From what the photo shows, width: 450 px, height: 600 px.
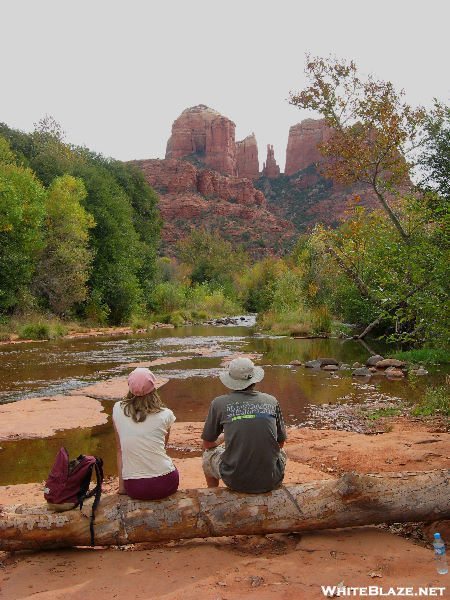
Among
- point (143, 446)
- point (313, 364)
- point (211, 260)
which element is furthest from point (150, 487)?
point (211, 260)

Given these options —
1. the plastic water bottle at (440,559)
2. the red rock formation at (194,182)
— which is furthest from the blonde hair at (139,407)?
the red rock formation at (194,182)

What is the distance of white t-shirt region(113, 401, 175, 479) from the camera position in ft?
12.1

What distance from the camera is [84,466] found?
3.62 meters

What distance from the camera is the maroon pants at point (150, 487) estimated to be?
143 inches

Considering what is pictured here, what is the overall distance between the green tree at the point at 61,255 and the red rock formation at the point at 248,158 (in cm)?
11178

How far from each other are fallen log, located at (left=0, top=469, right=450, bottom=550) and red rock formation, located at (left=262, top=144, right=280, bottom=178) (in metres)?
133

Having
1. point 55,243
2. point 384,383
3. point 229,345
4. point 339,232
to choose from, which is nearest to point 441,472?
point 384,383

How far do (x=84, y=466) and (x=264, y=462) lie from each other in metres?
1.27

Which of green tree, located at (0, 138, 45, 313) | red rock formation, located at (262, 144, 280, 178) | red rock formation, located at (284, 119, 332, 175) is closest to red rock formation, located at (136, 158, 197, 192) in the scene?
red rock formation, located at (262, 144, 280, 178)

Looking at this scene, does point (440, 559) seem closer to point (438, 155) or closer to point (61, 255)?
point (438, 155)

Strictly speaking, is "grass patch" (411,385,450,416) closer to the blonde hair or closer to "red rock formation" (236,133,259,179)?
the blonde hair

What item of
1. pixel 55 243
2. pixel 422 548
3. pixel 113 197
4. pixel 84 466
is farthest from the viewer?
pixel 113 197

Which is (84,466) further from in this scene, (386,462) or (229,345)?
(229,345)

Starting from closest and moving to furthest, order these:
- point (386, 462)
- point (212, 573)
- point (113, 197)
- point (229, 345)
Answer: point (212, 573)
point (386, 462)
point (229, 345)
point (113, 197)
